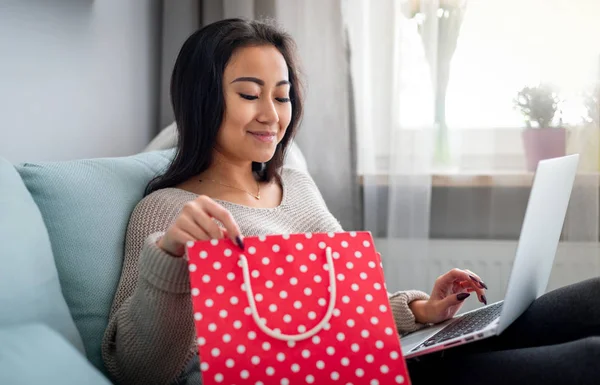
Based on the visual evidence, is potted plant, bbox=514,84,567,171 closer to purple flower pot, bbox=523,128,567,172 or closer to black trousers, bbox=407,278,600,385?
purple flower pot, bbox=523,128,567,172

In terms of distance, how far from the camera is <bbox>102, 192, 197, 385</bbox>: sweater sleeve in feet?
3.32

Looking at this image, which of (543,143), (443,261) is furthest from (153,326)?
(543,143)

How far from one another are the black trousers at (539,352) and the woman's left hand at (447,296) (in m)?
0.11

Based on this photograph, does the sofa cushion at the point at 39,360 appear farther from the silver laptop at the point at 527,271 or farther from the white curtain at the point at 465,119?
the white curtain at the point at 465,119

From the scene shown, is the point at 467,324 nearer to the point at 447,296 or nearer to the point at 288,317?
the point at 447,296

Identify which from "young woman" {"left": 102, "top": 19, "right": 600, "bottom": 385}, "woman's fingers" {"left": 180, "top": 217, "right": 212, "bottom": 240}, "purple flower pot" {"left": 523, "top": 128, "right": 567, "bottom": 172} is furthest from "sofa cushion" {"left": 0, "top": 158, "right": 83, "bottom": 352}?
"purple flower pot" {"left": 523, "top": 128, "right": 567, "bottom": 172}

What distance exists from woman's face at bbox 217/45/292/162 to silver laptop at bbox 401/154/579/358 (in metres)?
0.46

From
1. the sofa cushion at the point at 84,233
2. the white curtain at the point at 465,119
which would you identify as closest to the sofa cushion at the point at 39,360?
the sofa cushion at the point at 84,233

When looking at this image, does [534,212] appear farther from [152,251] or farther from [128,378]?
[128,378]

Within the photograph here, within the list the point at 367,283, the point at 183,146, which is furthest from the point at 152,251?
the point at 183,146

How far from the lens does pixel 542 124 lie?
2105mm

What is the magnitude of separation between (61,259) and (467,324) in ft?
2.17

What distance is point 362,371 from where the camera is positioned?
884mm

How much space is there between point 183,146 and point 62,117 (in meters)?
0.34
